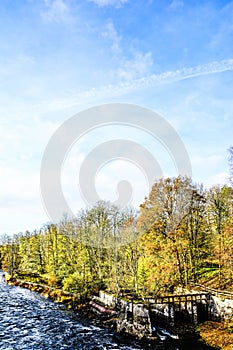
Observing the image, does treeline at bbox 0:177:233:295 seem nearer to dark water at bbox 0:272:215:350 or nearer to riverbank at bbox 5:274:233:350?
riverbank at bbox 5:274:233:350

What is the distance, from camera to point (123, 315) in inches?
994

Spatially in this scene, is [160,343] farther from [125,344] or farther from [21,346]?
[21,346]

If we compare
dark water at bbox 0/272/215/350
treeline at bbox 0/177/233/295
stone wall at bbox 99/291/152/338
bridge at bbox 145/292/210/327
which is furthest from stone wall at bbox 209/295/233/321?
stone wall at bbox 99/291/152/338

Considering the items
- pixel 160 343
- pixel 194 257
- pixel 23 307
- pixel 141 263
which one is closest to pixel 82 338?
pixel 160 343

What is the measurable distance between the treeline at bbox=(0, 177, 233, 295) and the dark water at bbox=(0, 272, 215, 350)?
6080 millimetres

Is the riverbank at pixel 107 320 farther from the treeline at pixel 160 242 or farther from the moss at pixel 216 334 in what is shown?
the treeline at pixel 160 242

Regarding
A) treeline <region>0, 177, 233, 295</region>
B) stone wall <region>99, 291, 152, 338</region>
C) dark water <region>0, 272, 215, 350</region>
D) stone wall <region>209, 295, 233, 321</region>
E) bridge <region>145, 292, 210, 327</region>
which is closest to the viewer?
dark water <region>0, 272, 215, 350</region>

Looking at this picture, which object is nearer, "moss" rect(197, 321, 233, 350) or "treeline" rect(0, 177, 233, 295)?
"moss" rect(197, 321, 233, 350)

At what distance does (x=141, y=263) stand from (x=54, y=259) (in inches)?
923

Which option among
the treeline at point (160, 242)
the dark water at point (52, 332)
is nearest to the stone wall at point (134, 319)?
the dark water at point (52, 332)

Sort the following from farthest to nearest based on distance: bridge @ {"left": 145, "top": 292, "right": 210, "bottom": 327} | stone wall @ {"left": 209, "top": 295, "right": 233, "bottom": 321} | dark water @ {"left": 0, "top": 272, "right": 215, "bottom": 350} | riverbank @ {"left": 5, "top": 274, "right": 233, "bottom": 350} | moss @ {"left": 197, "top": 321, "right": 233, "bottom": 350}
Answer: bridge @ {"left": 145, "top": 292, "right": 210, "bottom": 327} < stone wall @ {"left": 209, "top": 295, "right": 233, "bottom": 321} < riverbank @ {"left": 5, "top": 274, "right": 233, "bottom": 350} < dark water @ {"left": 0, "top": 272, "right": 215, "bottom": 350} < moss @ {"left": 197, "top": 321, "right": 233, "bottom": 350}

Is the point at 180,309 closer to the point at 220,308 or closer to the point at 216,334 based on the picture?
the point at 220,308

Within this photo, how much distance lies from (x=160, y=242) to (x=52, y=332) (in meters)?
13.7

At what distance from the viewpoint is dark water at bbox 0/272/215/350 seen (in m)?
20.2
